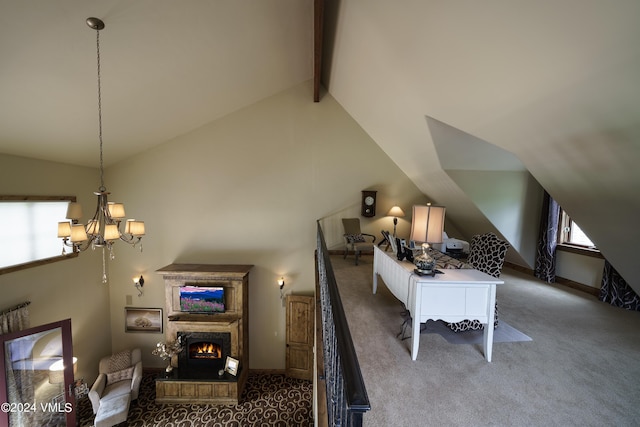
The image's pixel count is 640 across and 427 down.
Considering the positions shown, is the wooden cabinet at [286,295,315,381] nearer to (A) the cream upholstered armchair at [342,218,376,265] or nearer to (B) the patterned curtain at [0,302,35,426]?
(A) the cream upholstered armchair at [342,218,376,265]

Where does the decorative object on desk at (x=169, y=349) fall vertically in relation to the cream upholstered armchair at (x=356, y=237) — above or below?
below

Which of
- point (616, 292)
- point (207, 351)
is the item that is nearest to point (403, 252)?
point (616, 292)

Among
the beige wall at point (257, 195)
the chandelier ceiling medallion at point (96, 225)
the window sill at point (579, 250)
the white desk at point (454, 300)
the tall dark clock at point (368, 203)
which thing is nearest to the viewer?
the white desk at point (454, 300)

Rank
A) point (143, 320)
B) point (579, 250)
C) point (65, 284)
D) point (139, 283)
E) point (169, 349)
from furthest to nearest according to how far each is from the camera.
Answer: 1. point (143, 320)
2. point (139, 283)
3. point (169, 349)
4. point (65, 284)
5. point (579, 250)

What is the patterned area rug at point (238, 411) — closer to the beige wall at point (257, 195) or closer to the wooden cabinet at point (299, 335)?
the wooden cabinet at point (299, 335)

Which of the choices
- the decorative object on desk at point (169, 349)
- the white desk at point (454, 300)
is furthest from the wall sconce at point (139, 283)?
the white desk at point (454, 300)

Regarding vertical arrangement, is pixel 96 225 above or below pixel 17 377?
above

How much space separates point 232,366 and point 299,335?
1521mm

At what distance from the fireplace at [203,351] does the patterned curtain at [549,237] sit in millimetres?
6654

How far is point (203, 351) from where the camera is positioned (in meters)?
5.59

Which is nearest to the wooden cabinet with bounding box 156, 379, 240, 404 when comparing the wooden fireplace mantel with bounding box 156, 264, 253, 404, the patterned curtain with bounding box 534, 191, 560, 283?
the wooden fireplace mantel with bounding box 156, 264, 253, 404

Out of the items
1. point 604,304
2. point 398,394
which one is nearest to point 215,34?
point 398,394

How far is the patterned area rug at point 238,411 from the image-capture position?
4.72 metres

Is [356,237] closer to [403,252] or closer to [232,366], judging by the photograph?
[403,252]
